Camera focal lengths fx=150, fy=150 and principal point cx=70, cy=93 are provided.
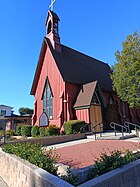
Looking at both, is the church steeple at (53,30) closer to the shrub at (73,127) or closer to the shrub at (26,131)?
the shrub at (73,127)

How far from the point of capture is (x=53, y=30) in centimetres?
2052

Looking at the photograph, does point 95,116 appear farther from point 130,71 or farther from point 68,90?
point 130,71

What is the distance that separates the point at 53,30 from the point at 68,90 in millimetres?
9334

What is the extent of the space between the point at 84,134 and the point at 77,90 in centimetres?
578

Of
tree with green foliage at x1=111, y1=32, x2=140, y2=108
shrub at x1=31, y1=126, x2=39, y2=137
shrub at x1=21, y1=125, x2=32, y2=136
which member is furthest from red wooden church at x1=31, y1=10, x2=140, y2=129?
shrub at x1=21, y1=125, x2=32, y2=136

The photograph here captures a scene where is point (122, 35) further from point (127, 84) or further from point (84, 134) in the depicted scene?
point (84, 134)

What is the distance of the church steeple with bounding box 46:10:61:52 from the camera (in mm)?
20125

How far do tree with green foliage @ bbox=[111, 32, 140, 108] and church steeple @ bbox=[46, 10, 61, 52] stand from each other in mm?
Answer: 8556

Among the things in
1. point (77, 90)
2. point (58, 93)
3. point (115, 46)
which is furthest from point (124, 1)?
point (58, 93)

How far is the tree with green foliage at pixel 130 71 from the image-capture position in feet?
46.8

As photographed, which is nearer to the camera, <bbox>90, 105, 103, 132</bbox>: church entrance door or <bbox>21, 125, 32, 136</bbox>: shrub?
<bbox>90, 105, 103, 132</bbox>: church entrance door

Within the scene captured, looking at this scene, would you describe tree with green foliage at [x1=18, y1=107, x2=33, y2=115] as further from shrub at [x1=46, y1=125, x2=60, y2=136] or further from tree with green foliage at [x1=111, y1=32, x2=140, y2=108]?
tree with green foliage at [x1=111, y1=32, x2=140, y2=108]

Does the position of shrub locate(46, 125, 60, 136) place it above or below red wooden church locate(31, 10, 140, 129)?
below

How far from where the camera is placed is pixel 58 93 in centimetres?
1764
